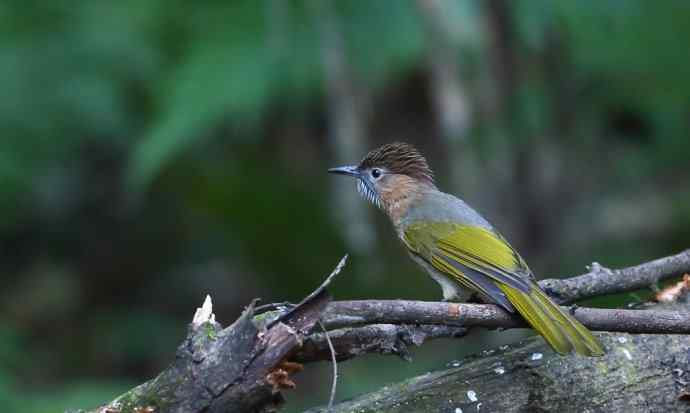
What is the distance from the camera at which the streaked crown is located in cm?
459

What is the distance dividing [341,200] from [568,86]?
1.64m

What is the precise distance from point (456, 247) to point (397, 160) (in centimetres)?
80

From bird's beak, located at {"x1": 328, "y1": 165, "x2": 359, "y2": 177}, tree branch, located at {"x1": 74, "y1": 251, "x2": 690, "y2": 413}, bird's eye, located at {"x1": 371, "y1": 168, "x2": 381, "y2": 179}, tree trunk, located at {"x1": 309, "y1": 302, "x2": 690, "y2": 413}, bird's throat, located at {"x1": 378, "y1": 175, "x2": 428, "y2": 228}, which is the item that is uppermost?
bird's beak, located at {"x1": 328, "y1": 165, "x2": 359, "y2": 177}

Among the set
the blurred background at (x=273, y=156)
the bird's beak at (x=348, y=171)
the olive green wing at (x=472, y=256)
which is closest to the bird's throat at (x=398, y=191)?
the bird's beak at (x=348, y=171)

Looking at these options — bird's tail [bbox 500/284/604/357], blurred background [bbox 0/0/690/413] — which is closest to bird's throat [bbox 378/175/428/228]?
blurred background [bbox 0/0/690/413]

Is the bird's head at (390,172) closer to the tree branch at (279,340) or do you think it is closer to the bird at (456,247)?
Result: the bird at (456,247)

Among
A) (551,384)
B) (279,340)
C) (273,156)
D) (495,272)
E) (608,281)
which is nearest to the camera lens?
(279,340)

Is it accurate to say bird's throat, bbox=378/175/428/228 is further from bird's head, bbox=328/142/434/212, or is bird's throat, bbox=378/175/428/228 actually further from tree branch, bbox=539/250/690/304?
tree branch, bbox=539/250/690/304

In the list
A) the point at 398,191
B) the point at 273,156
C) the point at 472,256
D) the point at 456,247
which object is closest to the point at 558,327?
the point at 472,256

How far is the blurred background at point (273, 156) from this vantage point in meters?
5.76

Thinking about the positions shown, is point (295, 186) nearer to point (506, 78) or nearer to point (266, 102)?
point (266, 102)

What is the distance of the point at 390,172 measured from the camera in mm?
4637

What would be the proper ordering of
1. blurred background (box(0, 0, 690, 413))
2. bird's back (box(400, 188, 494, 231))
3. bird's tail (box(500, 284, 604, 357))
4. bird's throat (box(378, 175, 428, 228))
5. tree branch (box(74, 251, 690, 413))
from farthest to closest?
blurred background (box(0, 0, 690, 413)) < bird's throat (box(378, 175, 428, 228)) < bird's back (box(400, 188, 494, 231)) < bird's tail (box(500, 284, 604, 357)) < tree branch (box(74, 251, 690, 413))

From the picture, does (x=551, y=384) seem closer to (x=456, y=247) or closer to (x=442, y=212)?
(x=456, y=247)
